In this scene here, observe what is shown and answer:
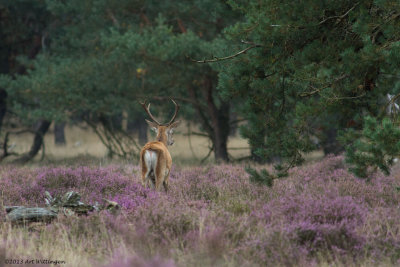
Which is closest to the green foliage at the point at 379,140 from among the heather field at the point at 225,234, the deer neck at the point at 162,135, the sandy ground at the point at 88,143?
A: the heather field at the point at 225,234

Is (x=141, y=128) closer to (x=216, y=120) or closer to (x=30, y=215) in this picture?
(x=216, y=120)

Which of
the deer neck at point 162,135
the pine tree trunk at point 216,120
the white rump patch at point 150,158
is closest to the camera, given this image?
the white rump patch at point 150,158

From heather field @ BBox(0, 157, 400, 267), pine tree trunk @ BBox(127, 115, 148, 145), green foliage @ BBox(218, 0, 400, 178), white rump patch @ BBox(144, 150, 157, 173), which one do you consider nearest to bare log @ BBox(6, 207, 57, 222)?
heather field @ BBox(0, 157, 400, 267)

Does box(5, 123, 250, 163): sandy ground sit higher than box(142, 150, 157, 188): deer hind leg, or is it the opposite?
box(142, 150, 157, 188): deer hind leg

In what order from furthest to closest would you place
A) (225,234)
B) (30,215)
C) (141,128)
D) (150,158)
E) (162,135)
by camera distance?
(141,128) → (162,135) → (150,158) → (30,215) → (225,234)

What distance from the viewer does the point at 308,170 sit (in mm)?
10453

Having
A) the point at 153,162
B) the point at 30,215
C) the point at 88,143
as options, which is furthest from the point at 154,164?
the point at 88,143

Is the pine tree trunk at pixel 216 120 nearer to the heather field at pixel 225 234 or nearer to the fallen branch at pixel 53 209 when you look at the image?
the heather field at pixel 225 234

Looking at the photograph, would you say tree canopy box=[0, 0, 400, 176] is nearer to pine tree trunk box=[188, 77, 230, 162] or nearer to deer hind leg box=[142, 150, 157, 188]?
pine tree trunk box=[188, 77, 230, 162]

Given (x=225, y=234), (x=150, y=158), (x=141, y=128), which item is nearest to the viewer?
(x=225, y=234)

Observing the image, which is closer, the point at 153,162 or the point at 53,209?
the point at 53,209

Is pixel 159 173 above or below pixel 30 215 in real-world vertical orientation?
above

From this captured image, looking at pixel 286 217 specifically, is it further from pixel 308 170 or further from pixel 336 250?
pixel 308 170

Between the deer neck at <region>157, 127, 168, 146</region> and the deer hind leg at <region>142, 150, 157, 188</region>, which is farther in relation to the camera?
the deer neck at <region>157, 127, 168, 146</region>
